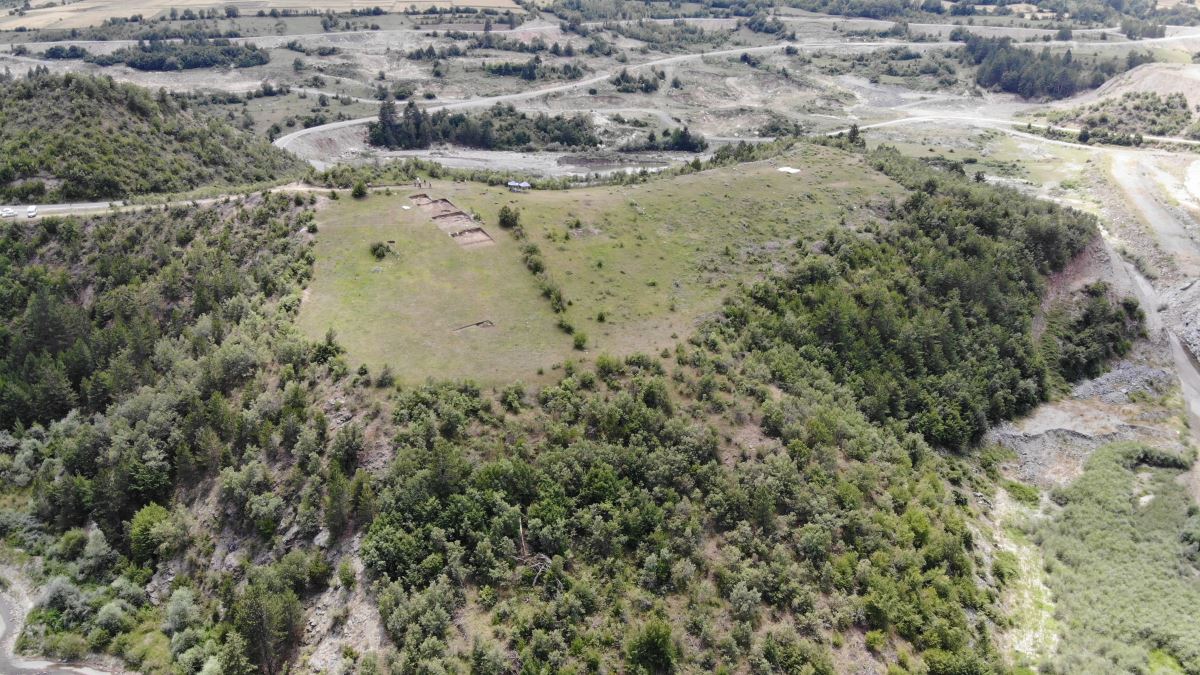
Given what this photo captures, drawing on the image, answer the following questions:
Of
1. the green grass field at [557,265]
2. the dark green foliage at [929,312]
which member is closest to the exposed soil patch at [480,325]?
the green grass field at [557,265]

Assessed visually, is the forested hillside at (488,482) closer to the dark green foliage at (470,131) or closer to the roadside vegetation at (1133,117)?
the dark green foliage at (470,131)

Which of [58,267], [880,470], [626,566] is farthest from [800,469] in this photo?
[58,267]

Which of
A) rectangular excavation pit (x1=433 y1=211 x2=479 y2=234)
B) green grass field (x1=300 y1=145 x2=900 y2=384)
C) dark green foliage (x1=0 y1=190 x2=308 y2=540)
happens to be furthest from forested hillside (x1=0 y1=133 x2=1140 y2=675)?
rectangular excavation pit (x1=433 y1=211 x2=479 y2=234)

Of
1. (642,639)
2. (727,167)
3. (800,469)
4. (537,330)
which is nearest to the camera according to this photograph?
(642,639)

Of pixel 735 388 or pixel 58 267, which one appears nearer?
pixel 735 388

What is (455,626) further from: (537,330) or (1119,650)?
(1119,650)

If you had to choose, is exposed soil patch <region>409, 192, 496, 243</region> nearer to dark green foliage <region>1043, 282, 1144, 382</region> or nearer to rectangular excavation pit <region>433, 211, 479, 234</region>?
rectangular excavation pit <region>433, 211, 479, 234</region>
